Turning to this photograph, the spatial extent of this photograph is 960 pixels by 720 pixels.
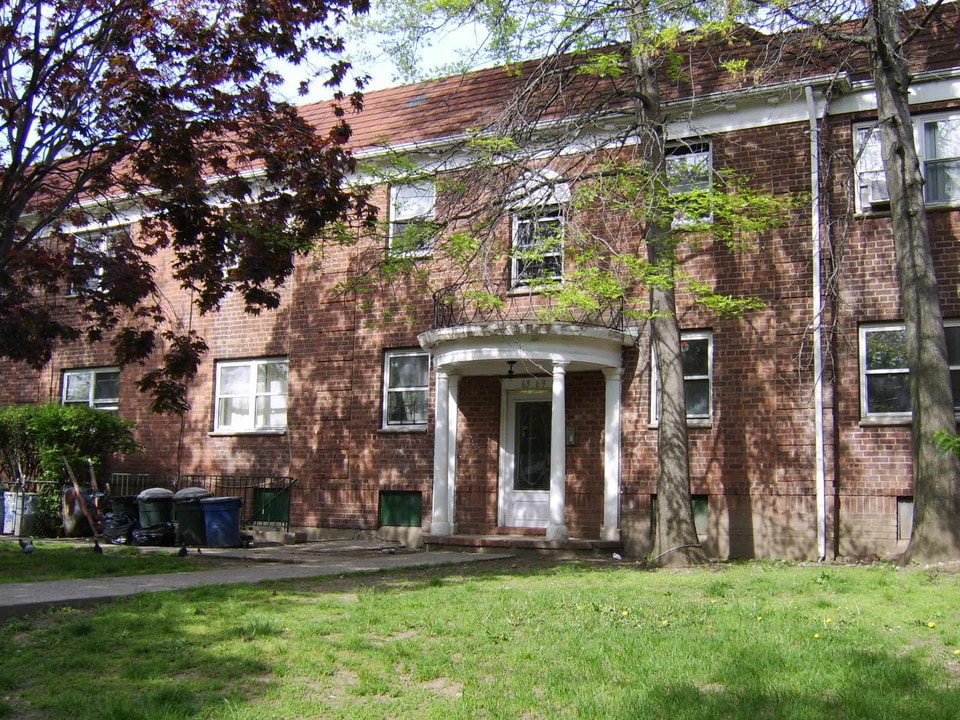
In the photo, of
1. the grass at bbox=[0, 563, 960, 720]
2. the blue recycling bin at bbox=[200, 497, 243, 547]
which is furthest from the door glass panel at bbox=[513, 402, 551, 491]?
the grass at bbox=[0, 563, 960, 720]

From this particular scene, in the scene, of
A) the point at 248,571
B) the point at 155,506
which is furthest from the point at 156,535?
the point at 248,571

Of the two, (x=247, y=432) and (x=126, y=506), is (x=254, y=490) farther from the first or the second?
(x=126, y=506)

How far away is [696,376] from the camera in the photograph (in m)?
15.9

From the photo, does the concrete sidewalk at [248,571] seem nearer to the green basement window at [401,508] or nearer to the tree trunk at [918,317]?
the green basement window at [401,508]

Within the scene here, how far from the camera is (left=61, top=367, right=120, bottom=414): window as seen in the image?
22.2 meters

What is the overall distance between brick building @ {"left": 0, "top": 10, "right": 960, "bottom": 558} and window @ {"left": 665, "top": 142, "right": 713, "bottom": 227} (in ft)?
0.36

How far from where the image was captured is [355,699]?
602cm

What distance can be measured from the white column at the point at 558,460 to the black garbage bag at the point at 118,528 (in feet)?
23.4

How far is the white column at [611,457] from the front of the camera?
15812 mm

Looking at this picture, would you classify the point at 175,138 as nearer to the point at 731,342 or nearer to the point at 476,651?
the point at 476,651

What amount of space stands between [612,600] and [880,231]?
8874mm

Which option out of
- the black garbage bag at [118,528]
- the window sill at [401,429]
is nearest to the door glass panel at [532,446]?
the window sill at [401,429]

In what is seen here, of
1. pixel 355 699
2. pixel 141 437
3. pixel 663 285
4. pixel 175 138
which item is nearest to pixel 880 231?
pixel 663 285

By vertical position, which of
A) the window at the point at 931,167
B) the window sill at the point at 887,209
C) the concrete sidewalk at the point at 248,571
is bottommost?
the concrete sidewalk at the point at 248,571
